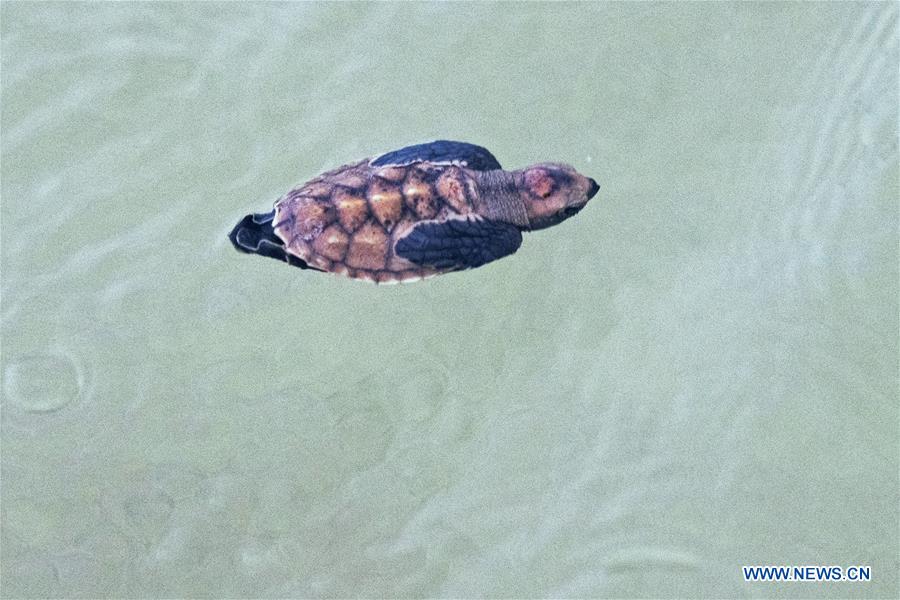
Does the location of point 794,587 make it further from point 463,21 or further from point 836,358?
point 463,21

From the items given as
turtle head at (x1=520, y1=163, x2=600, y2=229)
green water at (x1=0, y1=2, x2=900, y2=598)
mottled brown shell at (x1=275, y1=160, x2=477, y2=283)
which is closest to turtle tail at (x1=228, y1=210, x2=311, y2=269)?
mottled brown shell at (x1=275, y1=160, x2=477, y2=283)

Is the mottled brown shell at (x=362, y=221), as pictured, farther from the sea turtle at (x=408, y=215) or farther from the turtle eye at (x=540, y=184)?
the turtle eye at (x=540, y=184)

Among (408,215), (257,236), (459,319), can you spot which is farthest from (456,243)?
(257,236)

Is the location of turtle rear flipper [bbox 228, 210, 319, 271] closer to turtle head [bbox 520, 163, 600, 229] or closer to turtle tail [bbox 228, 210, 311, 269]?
turtle tail [bbox 228, 210, 311, 269]

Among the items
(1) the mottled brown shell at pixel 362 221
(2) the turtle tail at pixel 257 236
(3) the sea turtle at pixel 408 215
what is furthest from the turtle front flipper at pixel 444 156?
(2) the turtle tail at pixel 257 236

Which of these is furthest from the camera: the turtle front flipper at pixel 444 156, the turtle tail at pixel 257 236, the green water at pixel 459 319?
the turtle front flipper at pixel 444 156

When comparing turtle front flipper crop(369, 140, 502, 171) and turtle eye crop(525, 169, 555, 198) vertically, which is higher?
turtle front flipper crop(369, 140, 502, 171)
